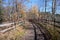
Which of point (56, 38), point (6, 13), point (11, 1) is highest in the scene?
point (11, 1)

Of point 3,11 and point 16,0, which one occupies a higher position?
point 16,0

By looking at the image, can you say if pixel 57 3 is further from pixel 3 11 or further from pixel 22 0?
pixel 3 11

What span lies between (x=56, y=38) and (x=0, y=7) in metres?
13.9

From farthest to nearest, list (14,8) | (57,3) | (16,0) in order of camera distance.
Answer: (14,8)
(16,0)
(57,3)

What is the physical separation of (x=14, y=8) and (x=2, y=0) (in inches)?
81.1

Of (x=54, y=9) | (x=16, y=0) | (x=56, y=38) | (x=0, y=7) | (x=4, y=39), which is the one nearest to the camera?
(x=4, y=39)

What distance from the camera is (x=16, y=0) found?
1778 centimetres

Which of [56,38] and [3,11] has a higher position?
[3,11]

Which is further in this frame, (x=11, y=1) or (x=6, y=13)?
(x=6, y=13)

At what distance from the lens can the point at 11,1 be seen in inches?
704

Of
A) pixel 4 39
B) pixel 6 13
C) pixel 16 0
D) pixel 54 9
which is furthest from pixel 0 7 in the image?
pixel 4 39

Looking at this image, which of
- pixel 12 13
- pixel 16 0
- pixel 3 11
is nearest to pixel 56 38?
pixel 16 0

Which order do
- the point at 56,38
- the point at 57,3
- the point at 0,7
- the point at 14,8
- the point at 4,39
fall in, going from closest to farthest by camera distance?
the point at 4,39 < the point at 56,38 < the point at 57,3 < the point at 14,8 < the point at 0,7

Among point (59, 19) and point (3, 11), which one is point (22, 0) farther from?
point (59, 19)
